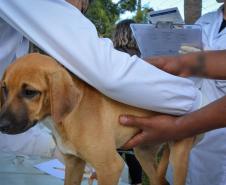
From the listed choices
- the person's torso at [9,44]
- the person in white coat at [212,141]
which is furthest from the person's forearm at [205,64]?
the person's torso at [9,44]

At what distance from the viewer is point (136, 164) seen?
434 cm

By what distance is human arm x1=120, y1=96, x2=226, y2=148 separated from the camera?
1688 mm

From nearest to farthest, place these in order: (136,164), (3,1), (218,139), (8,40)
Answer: (3,1) < (8,40) < (218,139) < (136,164)

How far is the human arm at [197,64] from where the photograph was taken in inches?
72.0

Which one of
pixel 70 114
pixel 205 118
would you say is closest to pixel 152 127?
pixel 205 118

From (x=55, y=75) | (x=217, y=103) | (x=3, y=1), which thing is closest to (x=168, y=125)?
(x=217, y=103)

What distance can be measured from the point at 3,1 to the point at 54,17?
6.0 inches

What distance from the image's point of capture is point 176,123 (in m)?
1.71

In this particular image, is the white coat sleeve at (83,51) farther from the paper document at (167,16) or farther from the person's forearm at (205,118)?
the paper document at (167,16)

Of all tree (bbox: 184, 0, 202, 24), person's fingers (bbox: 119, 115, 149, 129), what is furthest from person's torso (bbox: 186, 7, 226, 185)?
tree (bbox: 184, 0, 202, 24)

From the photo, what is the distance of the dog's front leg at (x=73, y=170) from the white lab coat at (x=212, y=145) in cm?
80

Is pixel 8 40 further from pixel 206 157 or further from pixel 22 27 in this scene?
pixel 206 157

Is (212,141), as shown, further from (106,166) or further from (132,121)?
(106,166)

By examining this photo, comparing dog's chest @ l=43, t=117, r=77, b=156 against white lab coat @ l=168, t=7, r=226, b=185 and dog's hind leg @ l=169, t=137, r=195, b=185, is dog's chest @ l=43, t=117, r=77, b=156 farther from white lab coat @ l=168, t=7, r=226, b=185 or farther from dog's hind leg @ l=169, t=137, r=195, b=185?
white lab coat @ l=168, t=7, r=226, b=185
